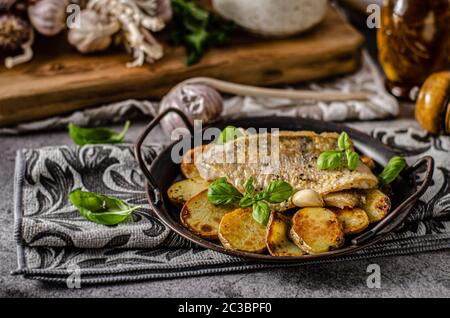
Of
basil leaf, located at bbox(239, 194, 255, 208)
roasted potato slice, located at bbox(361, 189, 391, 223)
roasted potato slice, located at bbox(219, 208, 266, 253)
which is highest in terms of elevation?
basil leaf, located at bbox(239, 194, 255, 208)

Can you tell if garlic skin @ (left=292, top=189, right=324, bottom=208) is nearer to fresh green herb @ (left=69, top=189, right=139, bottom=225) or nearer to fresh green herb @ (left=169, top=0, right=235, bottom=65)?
fresh green herb @ (left=69, top=189, right=139, bottom=225)

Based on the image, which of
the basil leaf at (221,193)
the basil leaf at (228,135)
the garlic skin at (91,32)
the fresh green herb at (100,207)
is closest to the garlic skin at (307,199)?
the basil leaf at (221,193)

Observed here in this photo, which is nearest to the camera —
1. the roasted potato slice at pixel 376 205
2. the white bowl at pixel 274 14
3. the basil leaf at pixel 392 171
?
the roasted potato slice at pixel 376 205

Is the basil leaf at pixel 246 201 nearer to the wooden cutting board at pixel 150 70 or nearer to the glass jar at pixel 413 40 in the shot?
the wooden cutting board at pixel 150 70

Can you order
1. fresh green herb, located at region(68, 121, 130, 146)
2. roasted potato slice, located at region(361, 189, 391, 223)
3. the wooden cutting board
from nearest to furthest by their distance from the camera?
roasted potato slice, located at region(361, 189, 391, 223), fresh green herb, located at region(68, 121, 130, 146), the wooden cutting board

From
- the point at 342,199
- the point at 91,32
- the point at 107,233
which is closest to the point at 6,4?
the point at 91,32

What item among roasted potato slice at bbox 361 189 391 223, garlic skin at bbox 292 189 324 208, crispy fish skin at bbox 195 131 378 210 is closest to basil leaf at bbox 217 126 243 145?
crispy fish skin at bbox 195 131 378 210
